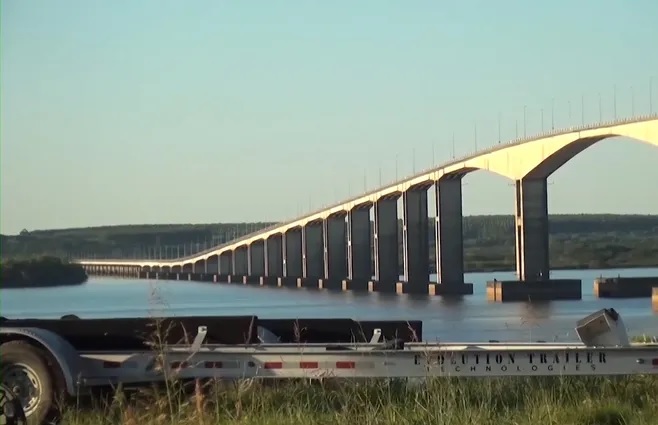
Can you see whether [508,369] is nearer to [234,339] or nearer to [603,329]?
[603,329]

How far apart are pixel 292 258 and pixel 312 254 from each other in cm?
395

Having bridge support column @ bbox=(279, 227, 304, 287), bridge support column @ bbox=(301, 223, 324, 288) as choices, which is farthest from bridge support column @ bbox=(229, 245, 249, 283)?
bridge support column @ bbox=(301, 223, 324, 288)

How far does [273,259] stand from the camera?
11575 centimetres

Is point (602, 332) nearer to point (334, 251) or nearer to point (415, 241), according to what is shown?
point (415, 241)

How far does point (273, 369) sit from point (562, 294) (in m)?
68.6

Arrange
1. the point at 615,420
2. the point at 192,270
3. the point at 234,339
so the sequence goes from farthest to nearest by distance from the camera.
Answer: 1. the point at 192,270
2. the point at 234,339
3. the point at 615,420

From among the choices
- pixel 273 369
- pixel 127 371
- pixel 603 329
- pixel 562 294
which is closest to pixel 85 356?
pixel 127 371

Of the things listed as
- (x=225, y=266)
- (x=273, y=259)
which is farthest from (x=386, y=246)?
(x=225, y=266)

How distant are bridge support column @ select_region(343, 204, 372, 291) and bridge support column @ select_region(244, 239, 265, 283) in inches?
764

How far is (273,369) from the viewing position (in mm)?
9883

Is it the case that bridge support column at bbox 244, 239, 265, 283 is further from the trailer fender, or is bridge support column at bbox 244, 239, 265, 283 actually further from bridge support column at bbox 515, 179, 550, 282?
the trailer fender

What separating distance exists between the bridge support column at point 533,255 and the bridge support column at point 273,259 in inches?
1451

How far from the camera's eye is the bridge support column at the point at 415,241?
8975 centimetres

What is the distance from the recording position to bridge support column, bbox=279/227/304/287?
109 meters
